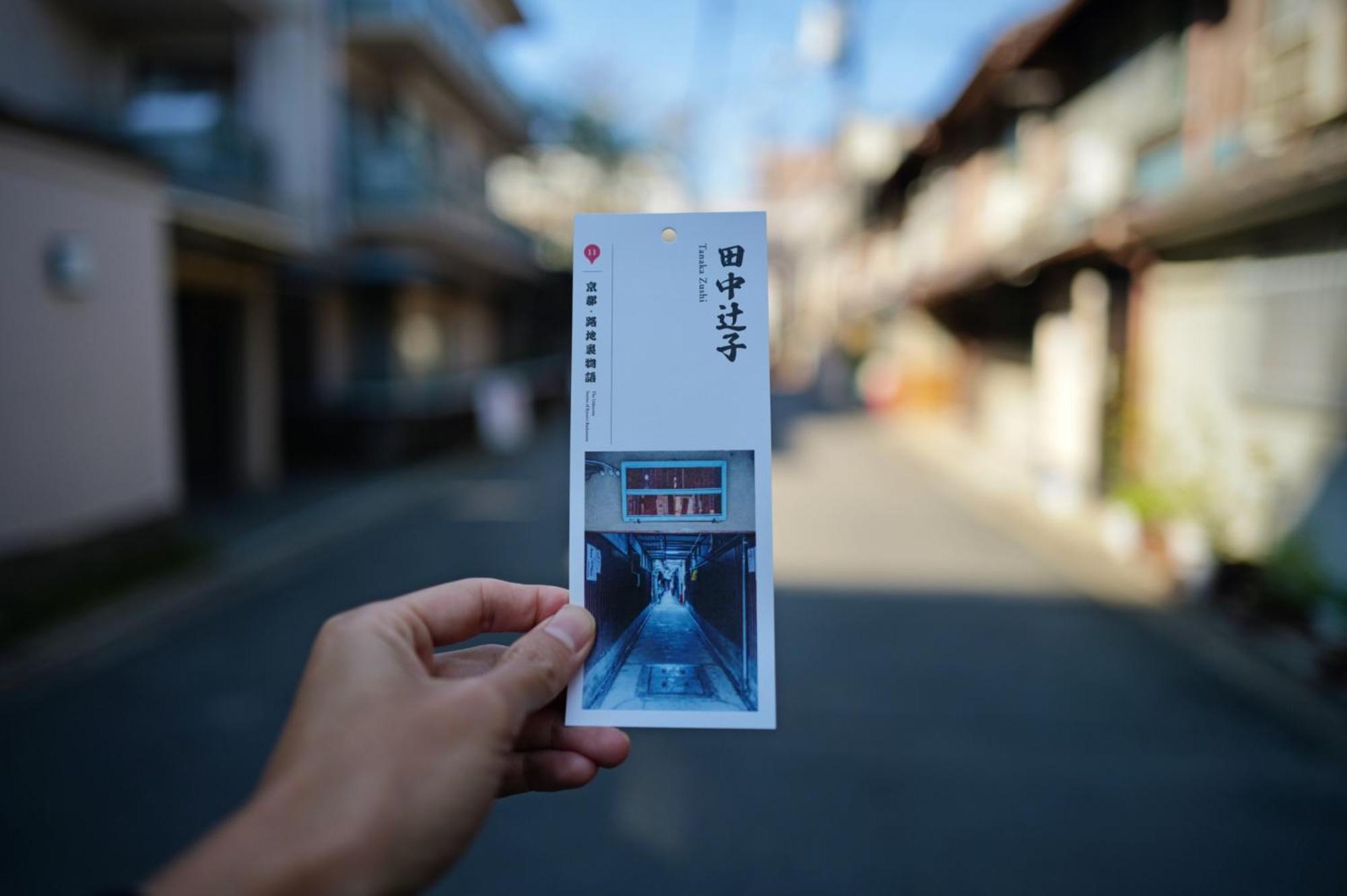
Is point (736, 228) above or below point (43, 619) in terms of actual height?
above

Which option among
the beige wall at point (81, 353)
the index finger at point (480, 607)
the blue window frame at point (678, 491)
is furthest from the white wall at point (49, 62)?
the blue window frame at point (678, 491)

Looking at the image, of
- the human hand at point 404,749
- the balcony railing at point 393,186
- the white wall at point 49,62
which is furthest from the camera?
the balcony railing at point 393,186

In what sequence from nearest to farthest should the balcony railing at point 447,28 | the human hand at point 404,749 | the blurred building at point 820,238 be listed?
the human hand at point 404,749
the balcony railing at point 447,28
the blurred building at point 820,238

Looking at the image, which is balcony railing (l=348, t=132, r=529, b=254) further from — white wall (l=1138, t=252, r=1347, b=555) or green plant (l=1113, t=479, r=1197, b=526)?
green plant (l=1113, t=479, r=1197, b=526)

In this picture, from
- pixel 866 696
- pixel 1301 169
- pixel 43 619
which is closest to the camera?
pixel 866 696

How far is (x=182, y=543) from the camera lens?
920 centimetres

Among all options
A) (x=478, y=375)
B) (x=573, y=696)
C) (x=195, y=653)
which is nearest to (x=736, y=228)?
(x=573, y=696)

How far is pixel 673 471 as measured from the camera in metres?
1.28

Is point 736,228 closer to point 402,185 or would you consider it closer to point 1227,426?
point 1227,426

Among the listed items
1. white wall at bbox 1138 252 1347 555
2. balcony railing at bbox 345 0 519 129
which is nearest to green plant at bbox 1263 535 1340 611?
white wall at bbox 1138 252 1347 555

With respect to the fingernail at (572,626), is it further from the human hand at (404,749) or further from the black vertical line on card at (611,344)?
the black vertical line on card at (611,344)

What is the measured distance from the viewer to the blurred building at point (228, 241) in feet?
25.1

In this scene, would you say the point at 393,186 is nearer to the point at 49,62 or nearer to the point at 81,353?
the point at 49,62

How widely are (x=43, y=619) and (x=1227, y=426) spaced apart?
30.9ft
